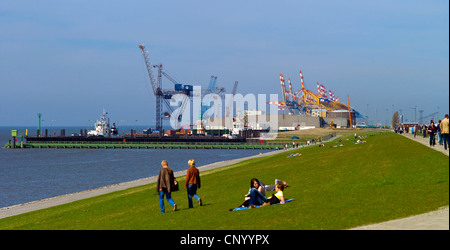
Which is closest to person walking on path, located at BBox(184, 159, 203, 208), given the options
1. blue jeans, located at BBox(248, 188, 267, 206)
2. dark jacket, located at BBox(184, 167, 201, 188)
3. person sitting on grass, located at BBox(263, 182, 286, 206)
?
dark jacket, located at BBox(184, 167, 201, 188)

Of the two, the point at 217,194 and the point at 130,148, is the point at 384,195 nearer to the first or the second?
the point at 217,194

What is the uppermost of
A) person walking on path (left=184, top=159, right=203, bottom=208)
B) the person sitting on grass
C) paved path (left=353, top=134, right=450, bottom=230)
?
person walking on path (left=184, top=159, right=203, bottom=208)

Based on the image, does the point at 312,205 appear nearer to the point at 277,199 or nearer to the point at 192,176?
the point at 277,199

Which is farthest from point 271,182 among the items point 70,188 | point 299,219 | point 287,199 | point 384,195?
point 70,188

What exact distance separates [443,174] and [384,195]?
3.82 metres

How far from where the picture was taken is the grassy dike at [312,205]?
631 inches

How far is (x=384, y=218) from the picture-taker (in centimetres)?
1482

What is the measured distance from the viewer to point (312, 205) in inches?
736

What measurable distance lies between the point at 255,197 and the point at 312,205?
2.30 metres

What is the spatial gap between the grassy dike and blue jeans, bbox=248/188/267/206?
608 millimetres

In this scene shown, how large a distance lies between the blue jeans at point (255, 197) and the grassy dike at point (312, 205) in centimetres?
61

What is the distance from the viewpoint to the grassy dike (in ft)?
52.6

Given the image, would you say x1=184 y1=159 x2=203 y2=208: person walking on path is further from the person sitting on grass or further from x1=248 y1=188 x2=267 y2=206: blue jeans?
the person sitting on grass

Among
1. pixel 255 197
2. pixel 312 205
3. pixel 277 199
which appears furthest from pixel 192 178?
pixel 312 205
